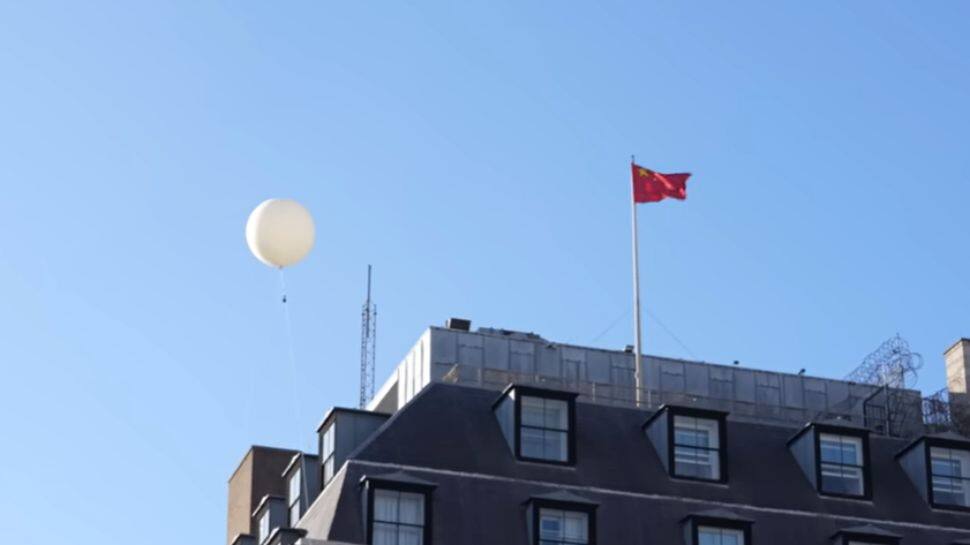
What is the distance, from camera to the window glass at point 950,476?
79.1 m

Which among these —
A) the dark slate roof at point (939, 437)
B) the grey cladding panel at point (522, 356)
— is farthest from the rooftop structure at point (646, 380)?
the dark slate roof at point (939, 437)

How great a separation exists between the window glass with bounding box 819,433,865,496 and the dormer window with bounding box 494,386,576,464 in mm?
8111

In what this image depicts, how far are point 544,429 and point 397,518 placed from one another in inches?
245

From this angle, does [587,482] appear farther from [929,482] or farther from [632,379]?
[632,379]

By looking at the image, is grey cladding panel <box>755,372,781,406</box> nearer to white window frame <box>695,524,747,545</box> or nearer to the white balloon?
white window frame <box>695,524,747,545</box>

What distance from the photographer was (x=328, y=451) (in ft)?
248

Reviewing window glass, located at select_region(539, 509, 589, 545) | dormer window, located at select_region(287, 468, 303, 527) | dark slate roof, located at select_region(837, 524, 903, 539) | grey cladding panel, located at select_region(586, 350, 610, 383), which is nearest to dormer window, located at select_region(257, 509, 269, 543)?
dormer window, located at select_region(287, 468, 303, 527)

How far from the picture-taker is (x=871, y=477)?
7875cm

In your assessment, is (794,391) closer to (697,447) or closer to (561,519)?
(697,447)

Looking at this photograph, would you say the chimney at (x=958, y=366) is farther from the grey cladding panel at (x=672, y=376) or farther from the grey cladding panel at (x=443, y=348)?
the grey cladding panel at (x=443, y=348)

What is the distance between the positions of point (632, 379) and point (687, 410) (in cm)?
1434

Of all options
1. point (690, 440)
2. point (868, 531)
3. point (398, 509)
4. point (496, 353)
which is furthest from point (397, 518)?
point (496, 353)

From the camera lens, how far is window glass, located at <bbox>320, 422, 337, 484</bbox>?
7488 cm

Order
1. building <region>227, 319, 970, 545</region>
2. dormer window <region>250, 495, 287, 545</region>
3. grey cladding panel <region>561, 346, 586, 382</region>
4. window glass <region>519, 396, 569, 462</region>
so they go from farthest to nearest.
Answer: grey cladding panel <region>561, 346, 586, 382</region>, dormer window <region>250, 495, 287, 545</region>, window glass <region>519, 396, 569, 462</region>, building <region>227, 319, 970, 545</region>
